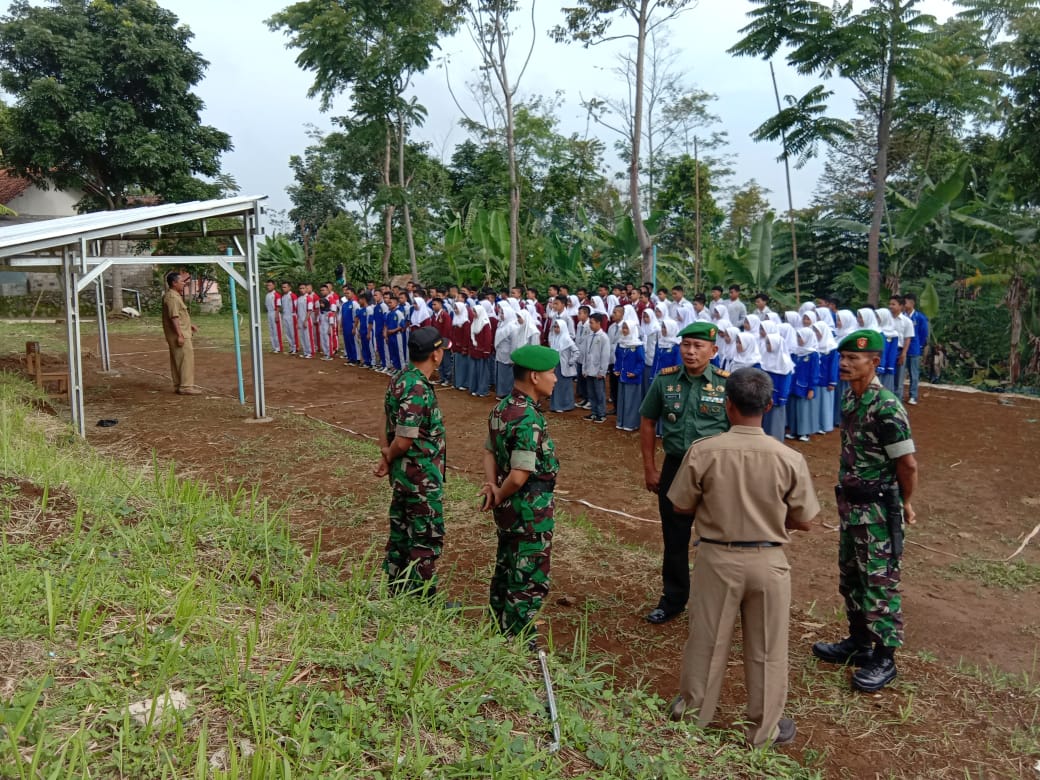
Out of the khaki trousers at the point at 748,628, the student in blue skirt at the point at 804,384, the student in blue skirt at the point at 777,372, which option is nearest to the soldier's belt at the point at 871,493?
the khaki trousers at the point at 748,628

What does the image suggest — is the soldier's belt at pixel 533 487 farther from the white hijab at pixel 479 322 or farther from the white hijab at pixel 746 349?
the white hijab at pixel 479 322

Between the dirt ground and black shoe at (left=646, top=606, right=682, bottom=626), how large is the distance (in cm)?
5

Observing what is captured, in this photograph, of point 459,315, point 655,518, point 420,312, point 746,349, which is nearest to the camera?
point 655,518

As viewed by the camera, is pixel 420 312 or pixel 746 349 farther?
pixel 420 312

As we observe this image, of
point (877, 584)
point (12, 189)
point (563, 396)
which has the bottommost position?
point (877, 584)

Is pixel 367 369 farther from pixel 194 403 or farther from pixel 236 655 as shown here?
pixel 236 655

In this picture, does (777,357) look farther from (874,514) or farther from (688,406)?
(874,514)

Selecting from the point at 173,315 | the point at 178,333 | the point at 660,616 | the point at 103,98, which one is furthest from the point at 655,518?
the point at 103,98

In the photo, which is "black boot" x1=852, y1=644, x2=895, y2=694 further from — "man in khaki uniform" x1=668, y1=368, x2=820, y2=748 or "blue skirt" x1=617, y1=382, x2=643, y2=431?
"blue skirt" x1=617, y1=382, x2=643, y2=431

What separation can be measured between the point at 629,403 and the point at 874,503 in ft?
21.9

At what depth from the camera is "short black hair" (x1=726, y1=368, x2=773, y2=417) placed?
332cm

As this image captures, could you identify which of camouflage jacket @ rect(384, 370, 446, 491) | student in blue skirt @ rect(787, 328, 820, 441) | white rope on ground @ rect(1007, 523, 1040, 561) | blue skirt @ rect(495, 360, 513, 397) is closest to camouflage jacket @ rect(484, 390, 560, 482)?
camouflage jacket @ rect(384, 370, 446, 491)

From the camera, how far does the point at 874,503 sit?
403cm

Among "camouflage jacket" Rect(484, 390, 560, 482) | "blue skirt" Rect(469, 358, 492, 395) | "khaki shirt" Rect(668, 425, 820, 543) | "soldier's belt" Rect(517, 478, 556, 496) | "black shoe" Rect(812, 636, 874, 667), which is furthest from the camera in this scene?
"blue skirt" Rect(469, 358, 492, 395)
